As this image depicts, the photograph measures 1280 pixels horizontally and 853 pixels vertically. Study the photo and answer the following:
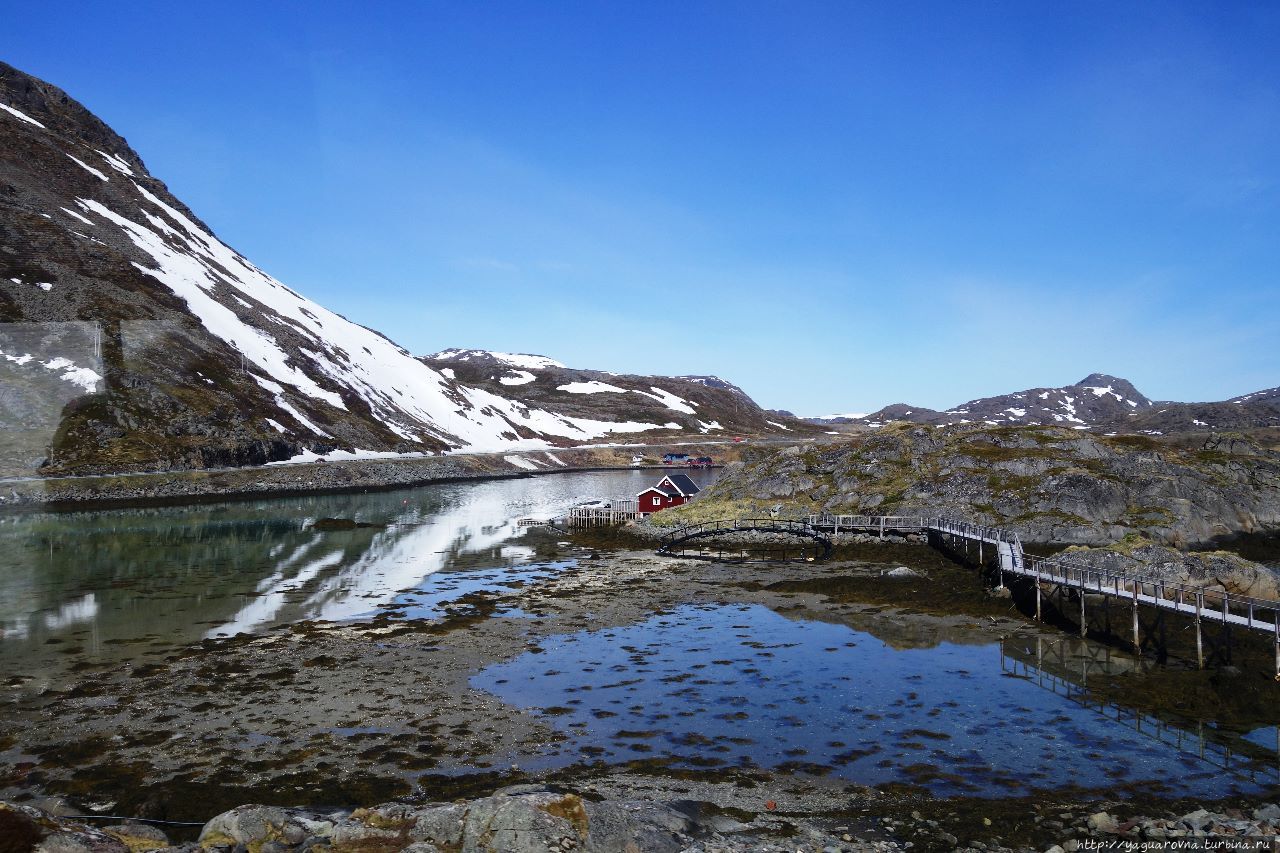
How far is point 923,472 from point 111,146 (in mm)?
210883

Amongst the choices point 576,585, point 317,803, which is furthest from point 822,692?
point 576,585


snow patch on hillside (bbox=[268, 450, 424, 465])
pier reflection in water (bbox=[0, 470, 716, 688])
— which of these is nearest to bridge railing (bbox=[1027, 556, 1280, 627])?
pier reflection in water (bbox=[0, 470, 716, 688])

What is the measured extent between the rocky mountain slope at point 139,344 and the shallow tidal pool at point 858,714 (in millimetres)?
94411

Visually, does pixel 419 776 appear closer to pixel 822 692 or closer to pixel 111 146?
pixel 822 692

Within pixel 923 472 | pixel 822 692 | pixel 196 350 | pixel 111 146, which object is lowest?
pixel 822 692

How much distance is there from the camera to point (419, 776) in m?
20.9

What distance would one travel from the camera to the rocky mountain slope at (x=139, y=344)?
103 meters

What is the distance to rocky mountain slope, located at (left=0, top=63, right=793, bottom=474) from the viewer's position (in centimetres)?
10275

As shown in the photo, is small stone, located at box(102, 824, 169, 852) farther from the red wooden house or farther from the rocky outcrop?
the red wooden house

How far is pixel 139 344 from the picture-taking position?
118 meters

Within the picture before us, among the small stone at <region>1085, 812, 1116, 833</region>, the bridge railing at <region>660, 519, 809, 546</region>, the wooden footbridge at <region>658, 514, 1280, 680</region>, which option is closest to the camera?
the small stone at <region>1085, 812, 1116, 833</region>

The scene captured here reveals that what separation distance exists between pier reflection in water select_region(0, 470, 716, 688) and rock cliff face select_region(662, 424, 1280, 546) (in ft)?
88.6

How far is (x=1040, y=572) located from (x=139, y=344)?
12402 cm

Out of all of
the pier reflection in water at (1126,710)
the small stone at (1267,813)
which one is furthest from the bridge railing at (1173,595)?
the small stone at (1267,813)
